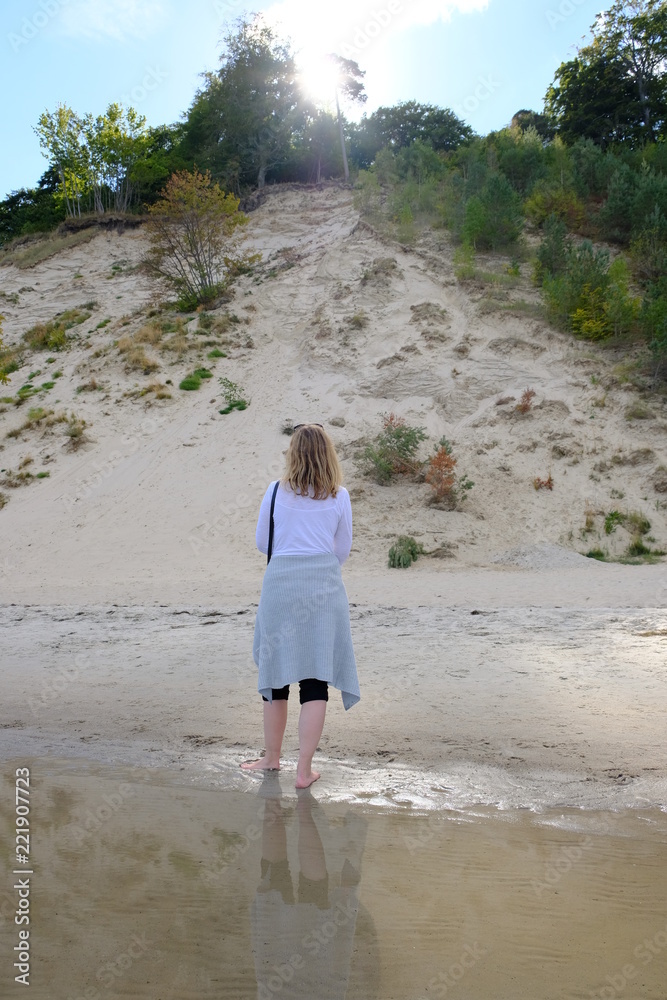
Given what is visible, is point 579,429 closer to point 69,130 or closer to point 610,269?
point 610,269

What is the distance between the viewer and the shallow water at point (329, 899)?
237cm

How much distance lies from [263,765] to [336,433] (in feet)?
37.9

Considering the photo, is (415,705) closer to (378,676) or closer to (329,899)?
(378,676)

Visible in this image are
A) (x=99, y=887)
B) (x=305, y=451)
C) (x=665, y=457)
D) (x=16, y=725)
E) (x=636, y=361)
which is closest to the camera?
(x=99, y=887)

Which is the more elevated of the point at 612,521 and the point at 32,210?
the point at 32,210

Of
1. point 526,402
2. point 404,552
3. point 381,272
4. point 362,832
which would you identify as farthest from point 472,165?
point 362,832

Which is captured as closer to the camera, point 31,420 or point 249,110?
point 31,420

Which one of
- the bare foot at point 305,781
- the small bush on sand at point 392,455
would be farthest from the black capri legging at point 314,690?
the small bush on sand at point 392,455

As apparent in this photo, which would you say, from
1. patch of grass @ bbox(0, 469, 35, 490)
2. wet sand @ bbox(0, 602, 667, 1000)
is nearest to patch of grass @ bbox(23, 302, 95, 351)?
patch of grass @ bbox(0, 469, 35, 490)

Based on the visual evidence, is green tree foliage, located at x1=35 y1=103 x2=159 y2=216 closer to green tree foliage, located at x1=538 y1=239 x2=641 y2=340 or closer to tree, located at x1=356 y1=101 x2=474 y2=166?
tree, located at x1=356 y1=101 x2=474 y2=166

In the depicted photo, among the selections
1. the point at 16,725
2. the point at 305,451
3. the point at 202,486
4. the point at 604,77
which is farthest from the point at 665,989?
the point at 604,77

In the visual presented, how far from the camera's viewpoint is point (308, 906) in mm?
2812

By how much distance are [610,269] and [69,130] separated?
1015 inches

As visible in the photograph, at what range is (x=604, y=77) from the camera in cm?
2858
